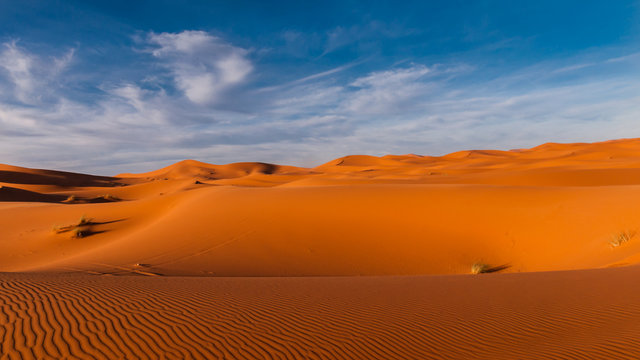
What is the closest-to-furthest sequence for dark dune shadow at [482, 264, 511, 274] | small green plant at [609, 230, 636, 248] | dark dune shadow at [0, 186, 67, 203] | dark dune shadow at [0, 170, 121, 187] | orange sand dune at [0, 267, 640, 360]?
orange sand dune at [0, 267, 640, 360] → small green plant at [609, 230, 636, 248] → dark dune shadow at [482, 264, 511, 274] → dark dune shadow at [0, 186, 67, 203] → dark dune shadow at [0, 170, 121, 187]

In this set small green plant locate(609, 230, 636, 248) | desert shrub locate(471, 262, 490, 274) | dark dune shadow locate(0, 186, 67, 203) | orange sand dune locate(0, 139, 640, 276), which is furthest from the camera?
dark dune shadow locate(0, 186, 67, 203)

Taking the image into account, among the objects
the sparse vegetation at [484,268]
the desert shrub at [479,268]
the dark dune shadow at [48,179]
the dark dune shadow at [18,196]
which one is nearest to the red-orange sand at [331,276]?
the sparse vegetation at [484,268]

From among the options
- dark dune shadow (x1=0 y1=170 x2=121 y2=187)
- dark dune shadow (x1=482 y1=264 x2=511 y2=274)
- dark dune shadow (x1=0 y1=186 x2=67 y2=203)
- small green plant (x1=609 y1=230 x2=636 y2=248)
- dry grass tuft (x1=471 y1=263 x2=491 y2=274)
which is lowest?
dark dune shadow (x1=482 y1=264 x2=511 y2=274)

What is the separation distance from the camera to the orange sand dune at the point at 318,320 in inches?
118

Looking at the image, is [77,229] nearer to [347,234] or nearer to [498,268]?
[347,234]

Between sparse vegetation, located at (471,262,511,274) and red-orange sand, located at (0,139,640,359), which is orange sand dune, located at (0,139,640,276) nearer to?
red-orange sand, located at (0,139,640,359)

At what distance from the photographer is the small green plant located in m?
8.23

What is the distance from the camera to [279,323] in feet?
11.7

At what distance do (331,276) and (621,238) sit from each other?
676 centimetres

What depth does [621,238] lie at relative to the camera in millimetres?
8383

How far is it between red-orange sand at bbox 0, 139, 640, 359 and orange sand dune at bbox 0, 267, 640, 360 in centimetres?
2

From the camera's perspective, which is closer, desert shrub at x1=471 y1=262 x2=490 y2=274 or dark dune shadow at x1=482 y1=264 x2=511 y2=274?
desert shrub at x1=471 y1=262 x2=490 y2=274

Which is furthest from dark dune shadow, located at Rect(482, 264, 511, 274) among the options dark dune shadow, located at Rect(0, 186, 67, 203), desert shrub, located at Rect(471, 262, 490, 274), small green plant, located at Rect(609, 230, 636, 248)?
dark dune shadow, located at Rect(0, 186, 67, 203)

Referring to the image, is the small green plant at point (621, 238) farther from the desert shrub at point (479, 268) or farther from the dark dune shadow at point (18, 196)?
the dark dune shadow at point (18, 196)
